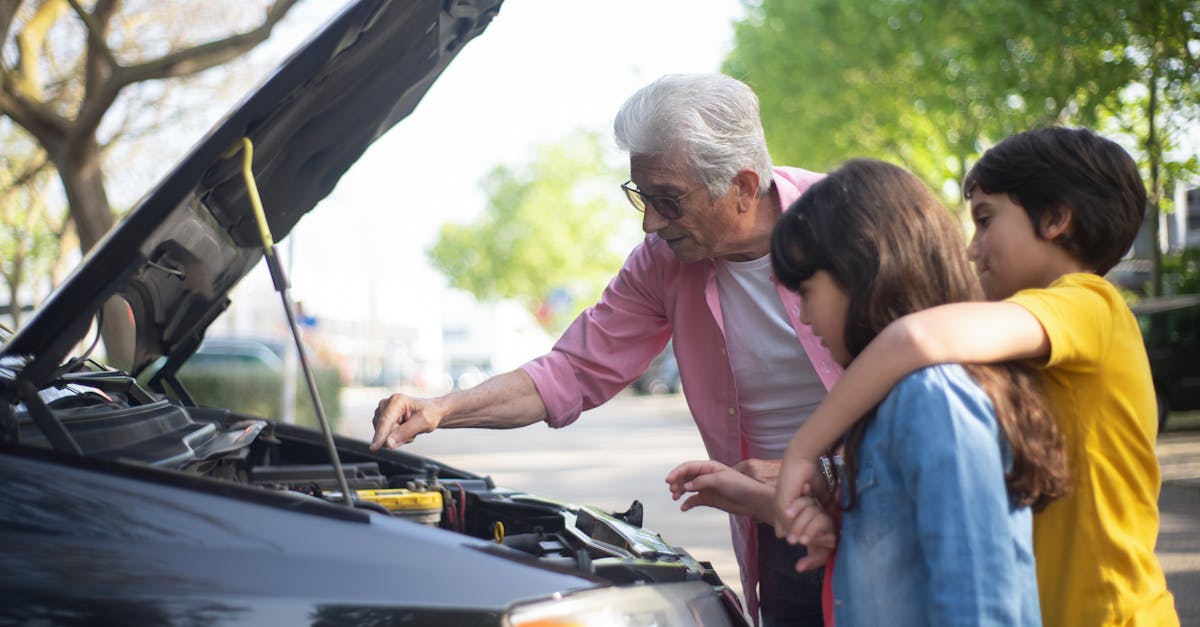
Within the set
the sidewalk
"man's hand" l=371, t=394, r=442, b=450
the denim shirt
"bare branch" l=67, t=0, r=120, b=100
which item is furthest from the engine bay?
"bare branch" l=67, t=0, r=120, b=100

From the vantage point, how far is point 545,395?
2941 millimetres

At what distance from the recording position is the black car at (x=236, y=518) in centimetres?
164

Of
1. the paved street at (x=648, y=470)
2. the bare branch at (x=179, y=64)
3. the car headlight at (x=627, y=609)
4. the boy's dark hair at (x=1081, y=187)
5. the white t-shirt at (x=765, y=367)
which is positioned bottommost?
the paved street at (x=648, y=470)

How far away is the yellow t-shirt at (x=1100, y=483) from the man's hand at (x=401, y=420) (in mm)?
1386

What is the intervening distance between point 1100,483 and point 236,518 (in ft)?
4.17

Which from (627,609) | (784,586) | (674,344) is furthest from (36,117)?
(627,609)

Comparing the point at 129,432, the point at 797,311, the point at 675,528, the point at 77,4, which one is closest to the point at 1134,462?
the point at 797,311

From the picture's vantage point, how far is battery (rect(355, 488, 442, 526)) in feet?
8.23

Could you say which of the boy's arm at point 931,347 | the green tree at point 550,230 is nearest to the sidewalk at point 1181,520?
the boy's arm at point 931,347

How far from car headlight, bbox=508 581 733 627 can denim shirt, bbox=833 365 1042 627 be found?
1.09 feet

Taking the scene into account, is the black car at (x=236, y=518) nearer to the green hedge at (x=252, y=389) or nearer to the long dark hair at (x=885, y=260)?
the long dark hair at (x=885, y=260)

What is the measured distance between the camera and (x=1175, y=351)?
1340 centimetres

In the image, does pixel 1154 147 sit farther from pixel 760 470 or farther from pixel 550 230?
pixel 550 230

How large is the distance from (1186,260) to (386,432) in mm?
18024
